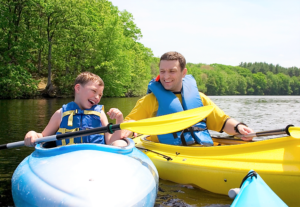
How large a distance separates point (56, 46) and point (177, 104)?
68.3ft

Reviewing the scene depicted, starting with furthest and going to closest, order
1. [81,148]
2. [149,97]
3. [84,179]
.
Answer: [149,97], [81,148], [84,179]

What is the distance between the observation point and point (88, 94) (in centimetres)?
275

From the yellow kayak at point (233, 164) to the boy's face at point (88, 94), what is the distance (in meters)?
1.03

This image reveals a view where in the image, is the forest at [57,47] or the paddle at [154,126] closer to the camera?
the paddle at [154,126]

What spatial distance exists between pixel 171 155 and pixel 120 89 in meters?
20.5

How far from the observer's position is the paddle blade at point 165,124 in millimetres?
2567

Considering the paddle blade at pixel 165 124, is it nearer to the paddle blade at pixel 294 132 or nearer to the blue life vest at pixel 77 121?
the blue life vest at pixel 77 121

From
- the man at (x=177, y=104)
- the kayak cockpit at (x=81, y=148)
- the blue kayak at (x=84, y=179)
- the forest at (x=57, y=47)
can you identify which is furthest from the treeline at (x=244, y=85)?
the blue kayak at (x=84, y=179)

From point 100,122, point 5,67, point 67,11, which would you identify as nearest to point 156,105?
point 100,122

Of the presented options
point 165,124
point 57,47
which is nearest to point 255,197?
point 165,124

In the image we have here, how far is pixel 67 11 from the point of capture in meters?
20.7

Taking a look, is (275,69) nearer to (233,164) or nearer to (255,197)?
(233,164)

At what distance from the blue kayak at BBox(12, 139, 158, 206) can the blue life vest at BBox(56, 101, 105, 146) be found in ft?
1.47

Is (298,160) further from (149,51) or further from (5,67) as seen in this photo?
(149,51)
